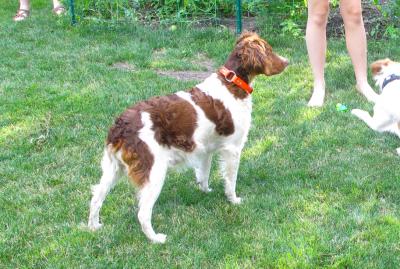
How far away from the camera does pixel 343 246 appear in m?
3.44

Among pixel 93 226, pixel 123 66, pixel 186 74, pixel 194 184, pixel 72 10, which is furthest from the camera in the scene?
pixel 72 10

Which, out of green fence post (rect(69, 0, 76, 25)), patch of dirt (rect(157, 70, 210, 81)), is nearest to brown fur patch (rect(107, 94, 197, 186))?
patch of dirt (rect(157, 70, 210, 81))

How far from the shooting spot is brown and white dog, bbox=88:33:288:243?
3.48 m

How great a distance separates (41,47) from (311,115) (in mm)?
4221

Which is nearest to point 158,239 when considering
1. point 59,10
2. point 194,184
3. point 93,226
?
point 93,226

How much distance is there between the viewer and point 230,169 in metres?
4.02

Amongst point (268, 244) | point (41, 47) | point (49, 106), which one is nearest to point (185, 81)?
point (49, 106)

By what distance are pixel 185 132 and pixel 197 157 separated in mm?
280

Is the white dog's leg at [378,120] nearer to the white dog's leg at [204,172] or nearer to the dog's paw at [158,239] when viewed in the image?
the white dog's leg at [204,172]

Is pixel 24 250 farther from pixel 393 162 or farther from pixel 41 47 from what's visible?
pixel 41 47

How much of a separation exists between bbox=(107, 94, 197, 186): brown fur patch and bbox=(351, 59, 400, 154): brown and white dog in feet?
6.88

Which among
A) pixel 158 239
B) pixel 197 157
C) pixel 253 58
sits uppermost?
pixel 253 58

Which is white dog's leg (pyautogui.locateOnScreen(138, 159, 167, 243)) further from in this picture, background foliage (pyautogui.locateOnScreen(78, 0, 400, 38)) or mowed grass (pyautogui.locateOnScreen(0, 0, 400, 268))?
background foliage (pyautogui.locateOnScreen(78, 0, 400, 38))

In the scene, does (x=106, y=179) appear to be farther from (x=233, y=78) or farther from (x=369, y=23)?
(x=369, y=23)
